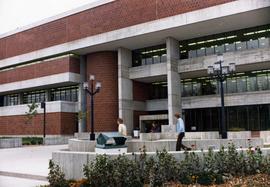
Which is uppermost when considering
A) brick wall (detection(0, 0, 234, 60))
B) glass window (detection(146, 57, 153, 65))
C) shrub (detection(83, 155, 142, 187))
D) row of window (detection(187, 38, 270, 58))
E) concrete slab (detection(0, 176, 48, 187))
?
brick wall (detection(0, 0, 234, 60))

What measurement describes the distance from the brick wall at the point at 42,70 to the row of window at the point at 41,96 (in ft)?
14.2

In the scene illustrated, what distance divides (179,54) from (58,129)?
19.5 metres

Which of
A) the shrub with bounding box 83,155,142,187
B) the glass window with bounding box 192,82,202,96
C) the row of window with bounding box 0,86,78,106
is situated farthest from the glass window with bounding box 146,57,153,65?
the shrub with bounding box 83,155,142,187

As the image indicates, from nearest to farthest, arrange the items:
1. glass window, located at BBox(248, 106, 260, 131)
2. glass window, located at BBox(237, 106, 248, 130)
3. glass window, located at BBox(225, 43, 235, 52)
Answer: glass window, located at BBox(248, 106, 260, 131) < glass window, located at BBox(237, 106, 248, 130) < glass window, located at BBox(225, 43, 235, 52)

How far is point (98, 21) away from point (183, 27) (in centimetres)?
1195

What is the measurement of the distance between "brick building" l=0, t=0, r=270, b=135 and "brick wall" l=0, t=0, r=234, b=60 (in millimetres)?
126

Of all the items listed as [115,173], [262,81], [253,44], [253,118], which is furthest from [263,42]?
[115,173]

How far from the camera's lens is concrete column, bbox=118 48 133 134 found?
142 feet

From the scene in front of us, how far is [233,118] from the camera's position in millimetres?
41344

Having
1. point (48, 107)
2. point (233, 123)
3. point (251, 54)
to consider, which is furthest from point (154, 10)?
point (48, 107)

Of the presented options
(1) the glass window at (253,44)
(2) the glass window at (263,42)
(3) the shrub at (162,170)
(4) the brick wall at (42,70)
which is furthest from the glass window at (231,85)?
(3) the shrub at (162,170)

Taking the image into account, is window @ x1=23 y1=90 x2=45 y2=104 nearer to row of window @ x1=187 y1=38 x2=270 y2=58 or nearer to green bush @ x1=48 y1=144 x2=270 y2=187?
row of window @ x1=187 y1=38 x2=270 y2=58

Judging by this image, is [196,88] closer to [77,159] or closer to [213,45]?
[213,45]

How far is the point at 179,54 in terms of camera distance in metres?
42.8
